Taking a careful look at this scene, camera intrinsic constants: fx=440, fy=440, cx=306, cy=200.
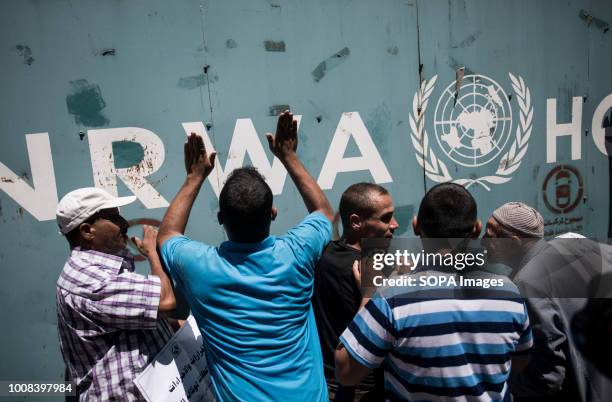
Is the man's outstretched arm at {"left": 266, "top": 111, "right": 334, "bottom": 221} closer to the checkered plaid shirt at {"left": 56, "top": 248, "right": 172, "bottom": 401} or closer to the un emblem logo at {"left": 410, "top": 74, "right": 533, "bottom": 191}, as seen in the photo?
the checkered plaid shirt at {"left": 56, "top": 248, "right": 172, "bottom": 401}

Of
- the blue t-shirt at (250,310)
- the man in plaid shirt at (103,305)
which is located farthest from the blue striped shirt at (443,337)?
the man in plaid shirt at (103,305)

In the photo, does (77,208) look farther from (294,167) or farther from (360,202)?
(360,202)

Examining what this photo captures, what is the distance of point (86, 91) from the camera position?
1.91 m

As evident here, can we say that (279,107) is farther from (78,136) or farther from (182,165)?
(78,136)

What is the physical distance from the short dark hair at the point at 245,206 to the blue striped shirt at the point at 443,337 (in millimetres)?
404

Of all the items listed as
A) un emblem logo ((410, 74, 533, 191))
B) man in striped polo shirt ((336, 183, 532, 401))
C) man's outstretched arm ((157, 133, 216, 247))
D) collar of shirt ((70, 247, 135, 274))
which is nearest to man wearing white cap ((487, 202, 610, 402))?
man in striped polo shirt ((336, 183, 532, 401))

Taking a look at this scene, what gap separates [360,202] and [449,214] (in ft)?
1.95

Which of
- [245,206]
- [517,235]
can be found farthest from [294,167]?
[517,235]

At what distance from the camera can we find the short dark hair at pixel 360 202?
1.80 metres

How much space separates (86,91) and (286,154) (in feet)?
3.24

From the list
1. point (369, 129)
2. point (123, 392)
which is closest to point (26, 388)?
point (123, 392)

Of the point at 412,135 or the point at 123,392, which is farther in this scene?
the point at 412,135

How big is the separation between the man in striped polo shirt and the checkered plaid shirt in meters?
0.68

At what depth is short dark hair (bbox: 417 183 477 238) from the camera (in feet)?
A: 4.09
